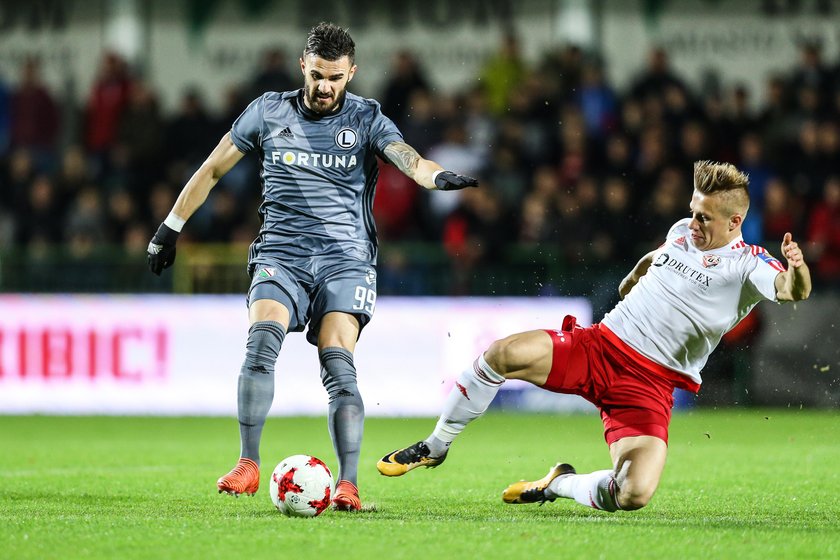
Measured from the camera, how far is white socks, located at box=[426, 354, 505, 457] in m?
6.65

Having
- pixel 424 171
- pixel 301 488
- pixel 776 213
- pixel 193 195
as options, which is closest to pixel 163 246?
pixel 193 195

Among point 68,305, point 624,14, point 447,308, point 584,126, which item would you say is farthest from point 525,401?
point 624,14

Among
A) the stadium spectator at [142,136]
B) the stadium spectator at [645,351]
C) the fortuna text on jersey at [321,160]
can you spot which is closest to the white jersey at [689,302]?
the stadium spectator at [645,351]

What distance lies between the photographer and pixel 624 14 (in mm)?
17828

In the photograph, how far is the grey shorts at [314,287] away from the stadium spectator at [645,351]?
680 mm

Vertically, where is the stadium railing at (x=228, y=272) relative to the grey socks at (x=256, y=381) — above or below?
below

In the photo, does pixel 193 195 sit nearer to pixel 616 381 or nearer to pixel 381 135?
pixel 381 135

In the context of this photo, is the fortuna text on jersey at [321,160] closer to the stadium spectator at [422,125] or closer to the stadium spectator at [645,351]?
the stadium spectator at [645,351]

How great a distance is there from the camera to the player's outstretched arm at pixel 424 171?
20.5 ft

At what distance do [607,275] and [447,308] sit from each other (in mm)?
1649

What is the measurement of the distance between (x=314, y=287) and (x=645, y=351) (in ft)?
5.53

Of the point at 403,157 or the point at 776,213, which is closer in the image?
the point at 403,157

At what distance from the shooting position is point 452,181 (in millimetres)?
6266

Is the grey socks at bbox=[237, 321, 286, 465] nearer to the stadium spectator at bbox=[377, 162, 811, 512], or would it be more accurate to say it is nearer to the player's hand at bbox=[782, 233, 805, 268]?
the stadium spectator at bbox=[377, 162, 811, 512]
